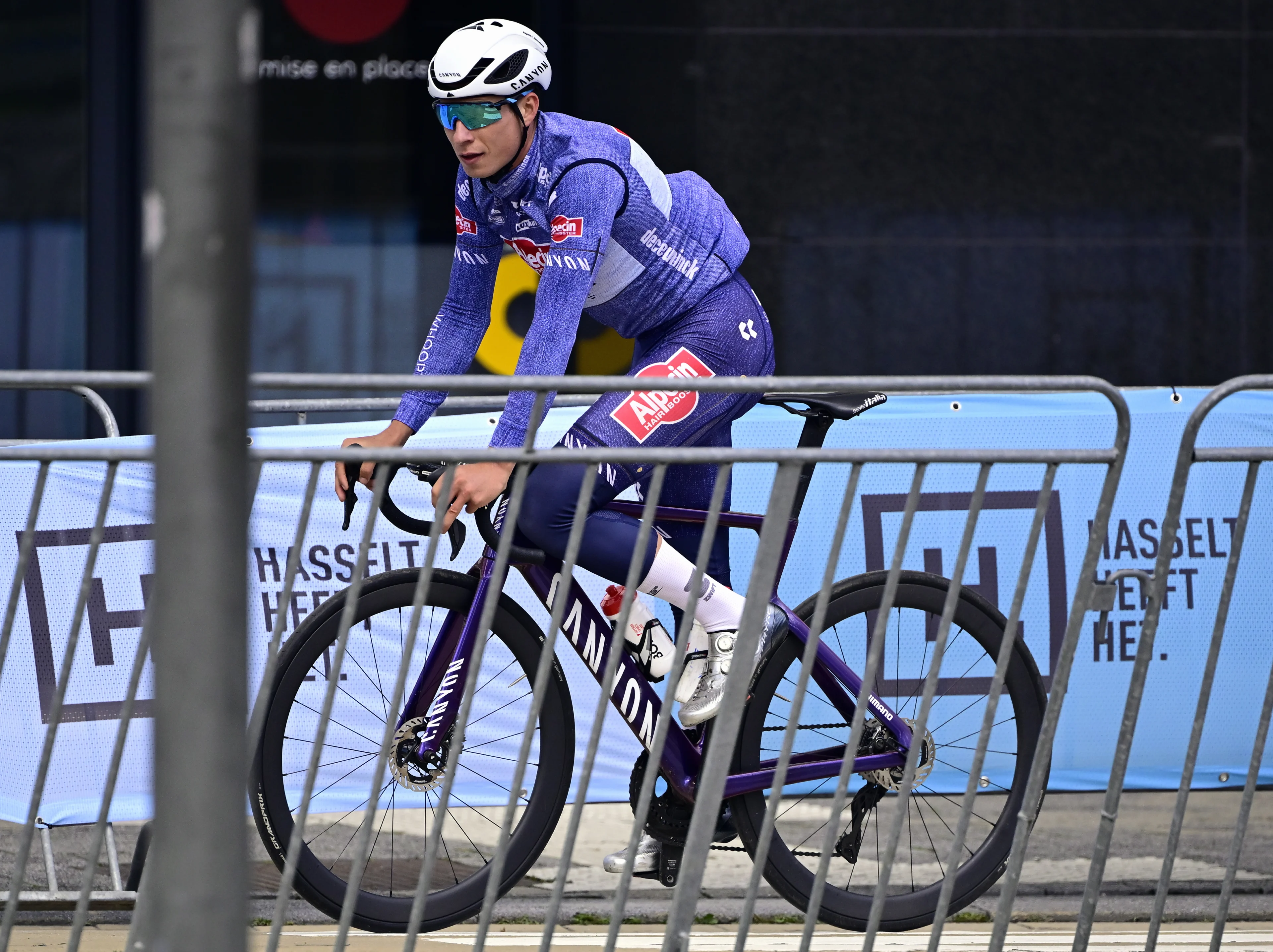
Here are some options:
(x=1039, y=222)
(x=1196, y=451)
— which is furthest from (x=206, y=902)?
(x=1039, y=222)

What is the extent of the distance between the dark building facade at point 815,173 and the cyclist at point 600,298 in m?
5.32

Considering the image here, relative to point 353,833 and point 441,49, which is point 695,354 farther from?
point 353,833

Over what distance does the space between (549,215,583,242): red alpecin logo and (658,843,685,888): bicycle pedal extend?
1.59 m

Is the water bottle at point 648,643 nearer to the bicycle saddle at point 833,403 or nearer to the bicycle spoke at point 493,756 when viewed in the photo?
the bicycle saddle at point 833,403

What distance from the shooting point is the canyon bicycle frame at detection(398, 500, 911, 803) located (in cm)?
407

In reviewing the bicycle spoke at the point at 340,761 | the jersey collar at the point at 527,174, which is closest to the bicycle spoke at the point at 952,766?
the bicycle spoke at the point at 340,761

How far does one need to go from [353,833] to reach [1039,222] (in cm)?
618

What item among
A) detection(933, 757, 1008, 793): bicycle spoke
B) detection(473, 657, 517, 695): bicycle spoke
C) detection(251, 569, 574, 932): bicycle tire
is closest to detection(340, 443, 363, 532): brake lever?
detection(251, 569, 574, 932): bicycle tire

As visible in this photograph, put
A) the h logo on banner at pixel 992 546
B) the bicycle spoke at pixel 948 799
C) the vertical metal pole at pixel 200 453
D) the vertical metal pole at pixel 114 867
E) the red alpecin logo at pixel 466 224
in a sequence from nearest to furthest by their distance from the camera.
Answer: the vertical metal pole at pixel 200 453, the red alpecin logo at pixel 466 224, the bicycle spoke at pixel 948 799, the vertical metal pole at pixel 114 867, the h logo on banner at pixel 992 546

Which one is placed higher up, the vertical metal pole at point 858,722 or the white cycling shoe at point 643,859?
the vertical metal pole at point 858,722

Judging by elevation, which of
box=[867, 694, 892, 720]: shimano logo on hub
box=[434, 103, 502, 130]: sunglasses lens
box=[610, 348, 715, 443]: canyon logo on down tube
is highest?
box=[434, 103, 502, 130]: sunglasses lens

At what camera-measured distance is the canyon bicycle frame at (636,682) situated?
4.07 meters

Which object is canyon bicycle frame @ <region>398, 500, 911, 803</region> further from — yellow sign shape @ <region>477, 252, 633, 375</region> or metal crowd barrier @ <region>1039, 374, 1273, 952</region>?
yellow sign shape @ <region>477, 252, 633, 375</region>

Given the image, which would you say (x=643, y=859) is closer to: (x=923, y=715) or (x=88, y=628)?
(x=923, y=715)
